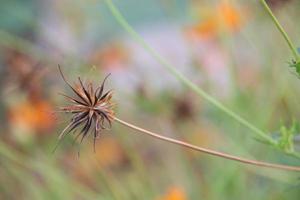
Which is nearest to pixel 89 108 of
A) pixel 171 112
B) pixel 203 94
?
pixel 203 94

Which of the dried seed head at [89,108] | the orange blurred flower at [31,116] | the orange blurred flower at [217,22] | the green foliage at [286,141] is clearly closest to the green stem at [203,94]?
the green foliage at [286,141]

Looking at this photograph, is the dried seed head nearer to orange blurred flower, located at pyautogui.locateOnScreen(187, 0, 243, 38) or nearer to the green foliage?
the green foliage

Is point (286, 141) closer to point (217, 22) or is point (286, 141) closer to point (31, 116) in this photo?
point (217, 22)

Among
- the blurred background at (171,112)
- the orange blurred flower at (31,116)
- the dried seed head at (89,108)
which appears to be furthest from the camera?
the orange blurred flower at (31,116)

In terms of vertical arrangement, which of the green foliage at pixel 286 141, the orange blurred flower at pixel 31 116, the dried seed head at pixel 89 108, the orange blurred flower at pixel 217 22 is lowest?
the dried seed head at pixel 89 108

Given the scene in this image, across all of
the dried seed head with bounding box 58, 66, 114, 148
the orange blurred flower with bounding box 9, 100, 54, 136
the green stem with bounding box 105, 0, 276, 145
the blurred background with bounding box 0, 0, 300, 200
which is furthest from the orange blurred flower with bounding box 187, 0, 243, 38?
the dried seed head with bounding box 58, 66, 114, 148

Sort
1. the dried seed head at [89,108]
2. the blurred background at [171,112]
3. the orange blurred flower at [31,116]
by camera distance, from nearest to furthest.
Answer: the dried seed head at [89,108] → the blurred background at [171,112] → the orange blurred flower at [31,116]

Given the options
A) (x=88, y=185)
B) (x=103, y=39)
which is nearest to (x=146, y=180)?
(x=88, y=185)

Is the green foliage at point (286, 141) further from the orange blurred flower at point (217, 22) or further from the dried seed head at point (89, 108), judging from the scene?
the orange blurred flower at point (217, 22)
